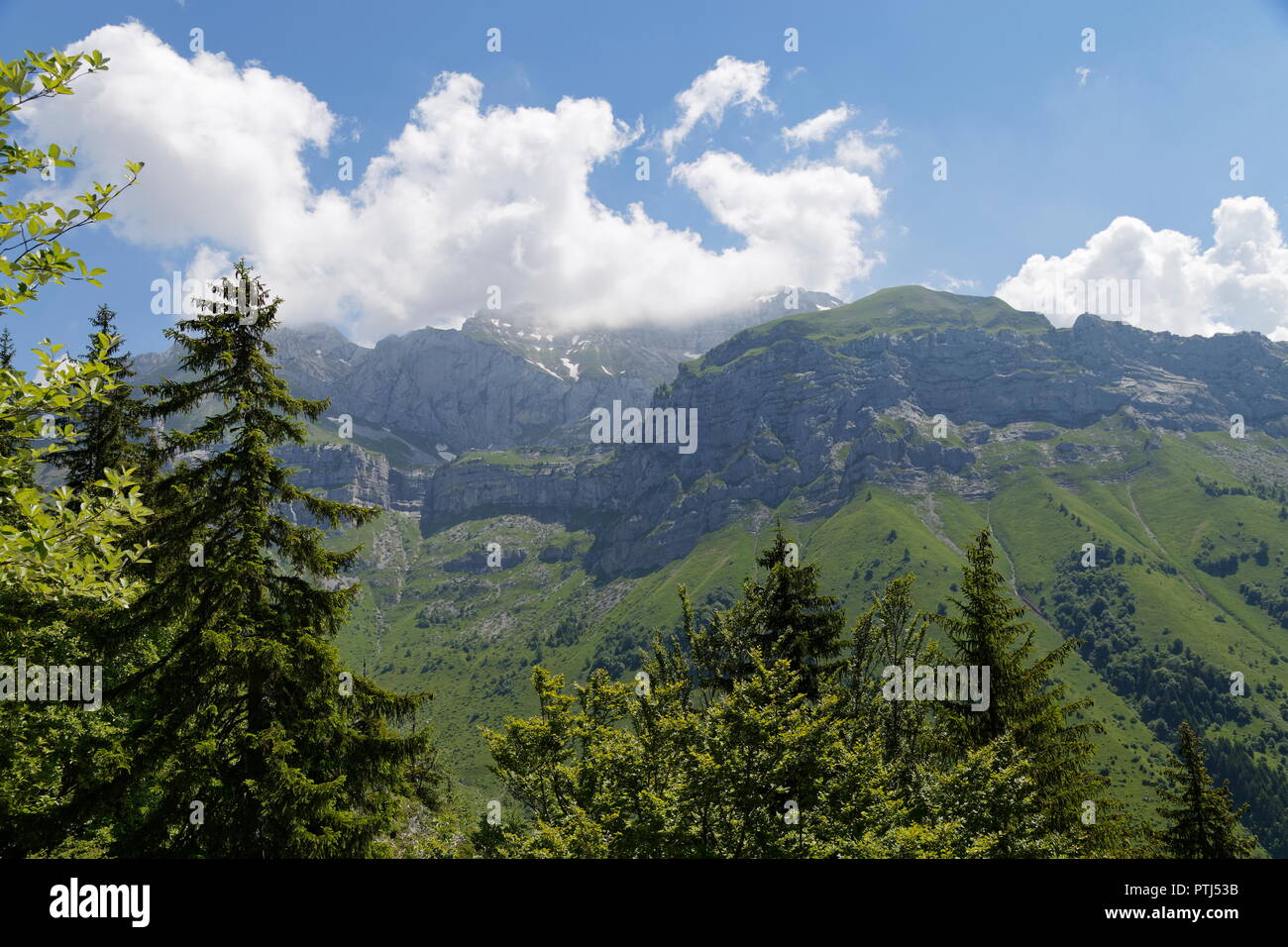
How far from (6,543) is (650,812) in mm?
12440

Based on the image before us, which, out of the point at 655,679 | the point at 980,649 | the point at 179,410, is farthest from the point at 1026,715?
the point at 179,410

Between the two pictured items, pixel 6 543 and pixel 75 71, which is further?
pixel 75 71

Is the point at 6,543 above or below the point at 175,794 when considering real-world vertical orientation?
above

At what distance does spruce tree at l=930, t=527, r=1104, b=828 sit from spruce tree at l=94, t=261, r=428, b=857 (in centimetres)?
1891

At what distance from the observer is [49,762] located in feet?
54.1

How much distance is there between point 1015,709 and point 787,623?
908cm

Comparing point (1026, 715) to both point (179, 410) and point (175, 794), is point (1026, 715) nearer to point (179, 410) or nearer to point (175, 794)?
point (175, 794)

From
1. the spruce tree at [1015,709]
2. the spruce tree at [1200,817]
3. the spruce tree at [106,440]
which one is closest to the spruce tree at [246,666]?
the spruce tree at [106,440]

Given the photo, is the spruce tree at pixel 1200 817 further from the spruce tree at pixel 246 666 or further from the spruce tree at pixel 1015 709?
the spruce tree at pixel 246 666

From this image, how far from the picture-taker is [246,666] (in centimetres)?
1480

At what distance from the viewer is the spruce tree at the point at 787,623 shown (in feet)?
82.1

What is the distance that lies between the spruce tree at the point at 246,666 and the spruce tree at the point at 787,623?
39.9ft

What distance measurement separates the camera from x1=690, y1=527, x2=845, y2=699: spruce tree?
25.0 metres

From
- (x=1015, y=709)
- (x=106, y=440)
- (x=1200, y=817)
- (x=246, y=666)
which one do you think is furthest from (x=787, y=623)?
(x=106, y=440)
